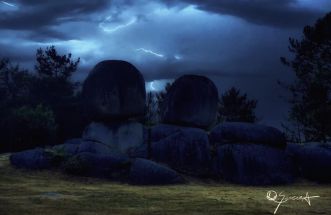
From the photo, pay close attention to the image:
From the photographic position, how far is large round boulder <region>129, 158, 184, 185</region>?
1759 centimetres

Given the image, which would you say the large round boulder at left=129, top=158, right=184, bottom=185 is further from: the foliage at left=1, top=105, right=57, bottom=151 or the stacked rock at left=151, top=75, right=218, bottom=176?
the foliage at left=1, top=105, right=57, bottom=151

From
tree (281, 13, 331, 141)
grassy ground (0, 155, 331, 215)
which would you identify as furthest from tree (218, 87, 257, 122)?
grassy ground (0, 155, 331, 215)

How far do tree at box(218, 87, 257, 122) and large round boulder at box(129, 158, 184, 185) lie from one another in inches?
757

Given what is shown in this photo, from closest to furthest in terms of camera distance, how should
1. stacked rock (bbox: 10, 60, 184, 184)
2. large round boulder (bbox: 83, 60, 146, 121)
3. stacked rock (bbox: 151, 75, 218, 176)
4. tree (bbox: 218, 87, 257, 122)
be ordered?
stacked rock (bbox: 151, 75, 218, 176)
stacked rock (bbox: 10, 60, 184, 184)
large round boulder (bbox: 83, 60, 146, 121)
tree (bbox: 218, 87, 257, 122)

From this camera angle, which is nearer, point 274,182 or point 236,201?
point 236,201

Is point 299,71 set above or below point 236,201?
above

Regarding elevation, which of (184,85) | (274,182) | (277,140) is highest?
(184,85)

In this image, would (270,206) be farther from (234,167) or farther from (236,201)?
(234,167)

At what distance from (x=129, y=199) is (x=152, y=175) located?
4892 mm

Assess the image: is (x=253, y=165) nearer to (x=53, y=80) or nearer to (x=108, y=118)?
(x=108, y=118)

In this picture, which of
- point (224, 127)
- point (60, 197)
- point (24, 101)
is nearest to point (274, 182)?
point (224, 127)

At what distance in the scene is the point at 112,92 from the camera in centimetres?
2205

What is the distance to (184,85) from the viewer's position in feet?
72.7

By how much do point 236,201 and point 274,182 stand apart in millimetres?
6488
